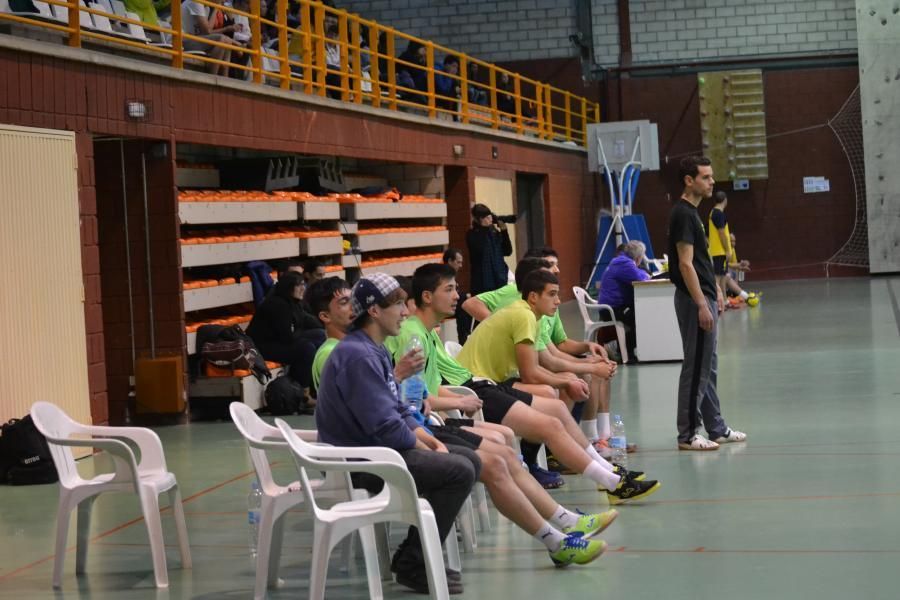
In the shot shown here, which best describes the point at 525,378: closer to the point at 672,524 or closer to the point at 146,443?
the point at 672,524

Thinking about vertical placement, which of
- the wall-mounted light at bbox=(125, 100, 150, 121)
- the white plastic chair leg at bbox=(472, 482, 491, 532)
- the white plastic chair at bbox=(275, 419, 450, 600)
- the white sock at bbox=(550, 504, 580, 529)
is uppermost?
the wall-mounted light at bbox=(125, 100, 150, 121)

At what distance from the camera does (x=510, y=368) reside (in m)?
7.91

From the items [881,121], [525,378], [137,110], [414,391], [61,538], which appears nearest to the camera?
[61,538]

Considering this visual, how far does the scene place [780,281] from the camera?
28375 mm

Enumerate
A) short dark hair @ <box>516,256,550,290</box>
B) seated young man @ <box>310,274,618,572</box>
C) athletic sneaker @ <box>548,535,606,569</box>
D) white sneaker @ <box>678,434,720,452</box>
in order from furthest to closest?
white sneaker @ <box>678,434,720,452</box>, short dark hair @ <box>516,256,550,290</box>, athletic sneaker @ <box>548,535,606,569</box>, seated young man @ <box>310,274,618,572</box>

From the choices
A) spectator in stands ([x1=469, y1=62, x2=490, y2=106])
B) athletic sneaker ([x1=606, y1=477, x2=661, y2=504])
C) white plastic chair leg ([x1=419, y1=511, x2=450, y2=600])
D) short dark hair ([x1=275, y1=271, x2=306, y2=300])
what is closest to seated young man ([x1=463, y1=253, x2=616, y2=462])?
athletic sneaker ([x1=606, y1=477, x2=661, y2=504])

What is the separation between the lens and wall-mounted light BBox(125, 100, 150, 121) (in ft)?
35.7

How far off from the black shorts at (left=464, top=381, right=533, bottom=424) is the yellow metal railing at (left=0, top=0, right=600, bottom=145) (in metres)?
4.65

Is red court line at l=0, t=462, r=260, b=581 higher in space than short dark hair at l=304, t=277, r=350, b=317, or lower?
lower

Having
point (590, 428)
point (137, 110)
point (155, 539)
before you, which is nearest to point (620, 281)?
point (137, 110)

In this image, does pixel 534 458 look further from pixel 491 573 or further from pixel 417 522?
pixel 417 522

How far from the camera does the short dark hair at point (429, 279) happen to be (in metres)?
6.63

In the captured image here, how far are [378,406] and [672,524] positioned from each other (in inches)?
81.4

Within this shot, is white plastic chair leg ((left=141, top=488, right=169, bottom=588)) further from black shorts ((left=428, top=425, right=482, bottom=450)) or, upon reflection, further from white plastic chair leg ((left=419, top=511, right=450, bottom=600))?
white plastic chair leg ((left=419, top=511, right=450, bottom=600))
